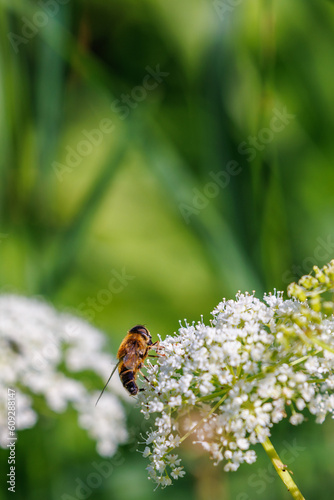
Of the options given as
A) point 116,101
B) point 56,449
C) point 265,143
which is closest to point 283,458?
point 56,449

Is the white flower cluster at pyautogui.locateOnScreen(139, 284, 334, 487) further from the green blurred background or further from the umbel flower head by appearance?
the green blurred background

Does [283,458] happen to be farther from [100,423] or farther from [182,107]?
[182,107]

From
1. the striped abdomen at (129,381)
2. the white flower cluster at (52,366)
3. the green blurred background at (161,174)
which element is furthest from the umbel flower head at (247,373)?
the green blurred background at (161,174)

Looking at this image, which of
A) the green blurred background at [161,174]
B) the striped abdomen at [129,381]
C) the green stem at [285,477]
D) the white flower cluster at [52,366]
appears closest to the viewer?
the green stem at [285,477]

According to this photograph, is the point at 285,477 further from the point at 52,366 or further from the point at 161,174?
the point at 161,174

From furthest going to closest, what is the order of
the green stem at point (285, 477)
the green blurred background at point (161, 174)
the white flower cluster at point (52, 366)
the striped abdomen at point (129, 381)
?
the green blurred background at point (161, 174) < the white flower cluster at point (52, 366) < the striped abdomen at point (129, 381) < the green stem at point (285, 477)

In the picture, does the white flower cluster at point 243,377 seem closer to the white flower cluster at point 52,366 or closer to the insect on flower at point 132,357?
the insect on flower at point 132,357

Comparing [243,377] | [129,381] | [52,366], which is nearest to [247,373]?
[243,377]

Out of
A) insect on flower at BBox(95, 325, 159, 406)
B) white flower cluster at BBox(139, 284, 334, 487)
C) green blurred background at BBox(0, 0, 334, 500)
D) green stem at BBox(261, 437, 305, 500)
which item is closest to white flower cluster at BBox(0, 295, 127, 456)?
green blurred background at BBox(0, 0, 334, 500)
